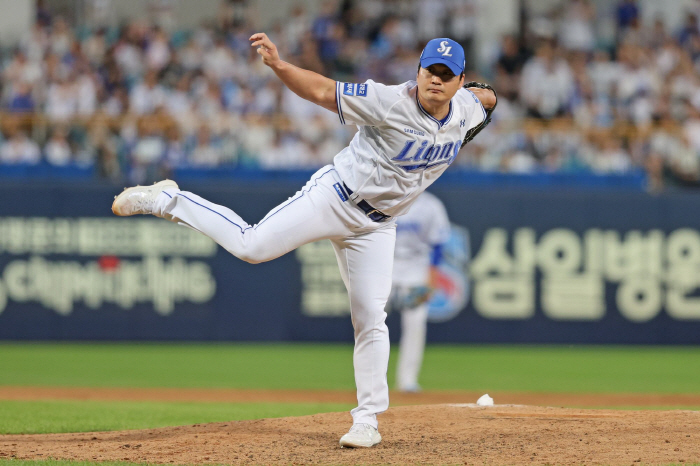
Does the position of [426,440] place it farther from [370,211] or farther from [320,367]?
[320,367]

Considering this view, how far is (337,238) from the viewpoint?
17.4 feet

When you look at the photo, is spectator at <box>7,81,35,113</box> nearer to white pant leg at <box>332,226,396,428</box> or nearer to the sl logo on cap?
white pant leg at <box>332,226,396,428</box>

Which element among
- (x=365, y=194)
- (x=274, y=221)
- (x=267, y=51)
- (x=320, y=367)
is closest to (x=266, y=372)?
(x=320, y=367)

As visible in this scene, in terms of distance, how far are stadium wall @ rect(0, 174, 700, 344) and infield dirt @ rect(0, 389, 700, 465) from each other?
6.36 m

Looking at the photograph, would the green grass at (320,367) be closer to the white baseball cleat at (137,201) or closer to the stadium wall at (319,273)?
the stadium wall at (319,273)

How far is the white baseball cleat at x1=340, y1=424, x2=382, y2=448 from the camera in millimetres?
5188

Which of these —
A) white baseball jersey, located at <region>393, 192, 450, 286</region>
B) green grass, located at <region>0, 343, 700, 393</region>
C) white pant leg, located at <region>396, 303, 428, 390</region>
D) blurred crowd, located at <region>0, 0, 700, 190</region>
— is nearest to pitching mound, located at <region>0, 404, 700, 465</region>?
white pant leg, located at <region>396, 303, 428, 390</region>

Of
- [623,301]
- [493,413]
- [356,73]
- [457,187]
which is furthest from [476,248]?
[493,413]

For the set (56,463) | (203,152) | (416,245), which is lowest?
(56,463)

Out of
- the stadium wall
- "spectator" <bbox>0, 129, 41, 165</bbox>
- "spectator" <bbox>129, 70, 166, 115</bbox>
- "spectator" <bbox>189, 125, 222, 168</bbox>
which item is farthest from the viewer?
"spectator" <bbox>129, 70, 166, 115</bbox>

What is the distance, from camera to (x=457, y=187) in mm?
12922

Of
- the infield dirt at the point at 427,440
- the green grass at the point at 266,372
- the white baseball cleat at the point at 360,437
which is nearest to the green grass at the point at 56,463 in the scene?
the infield dirt at the point at 427,440

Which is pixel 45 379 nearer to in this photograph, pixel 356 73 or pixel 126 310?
pixel 126 310

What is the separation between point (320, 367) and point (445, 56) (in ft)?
22.4
